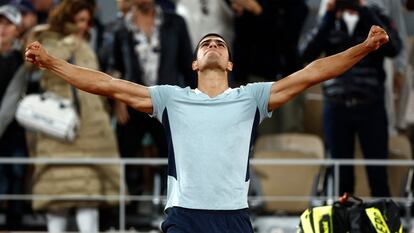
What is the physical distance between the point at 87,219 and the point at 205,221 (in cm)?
406

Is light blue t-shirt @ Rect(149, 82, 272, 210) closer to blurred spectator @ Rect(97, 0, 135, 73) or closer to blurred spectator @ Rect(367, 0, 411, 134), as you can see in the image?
blurred spectator @ Rect(97, 0, 135, 73)

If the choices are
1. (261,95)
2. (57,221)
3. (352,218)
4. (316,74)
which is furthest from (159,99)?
(57,221)

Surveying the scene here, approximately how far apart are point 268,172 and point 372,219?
2965 millimetres

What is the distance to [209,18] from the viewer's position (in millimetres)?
12031

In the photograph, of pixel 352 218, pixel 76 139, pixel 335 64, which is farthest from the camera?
pixel 76 139

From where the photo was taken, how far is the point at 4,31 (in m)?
11.9

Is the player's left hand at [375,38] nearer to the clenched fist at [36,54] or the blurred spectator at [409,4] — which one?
the clenched fist at [36,54]

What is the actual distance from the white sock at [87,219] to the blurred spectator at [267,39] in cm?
172

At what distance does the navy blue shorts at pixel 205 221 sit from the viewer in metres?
7.55

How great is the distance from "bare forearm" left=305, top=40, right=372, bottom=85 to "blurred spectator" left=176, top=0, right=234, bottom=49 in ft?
13.7

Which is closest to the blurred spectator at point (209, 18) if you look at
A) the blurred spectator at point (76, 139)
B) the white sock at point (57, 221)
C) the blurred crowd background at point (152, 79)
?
the blurred crowd background at point (152, 79)

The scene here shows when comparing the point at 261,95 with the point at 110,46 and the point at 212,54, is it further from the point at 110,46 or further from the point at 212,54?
the point at 110,46

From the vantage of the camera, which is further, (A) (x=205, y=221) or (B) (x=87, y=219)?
(B) (x=87, y=219)

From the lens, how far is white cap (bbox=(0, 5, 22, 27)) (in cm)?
1200
